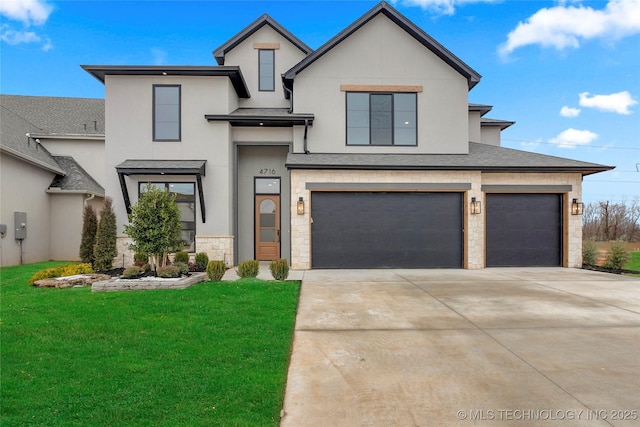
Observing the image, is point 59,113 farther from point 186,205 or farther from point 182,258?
point 182,258

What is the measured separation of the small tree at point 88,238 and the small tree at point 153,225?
291 centimetres

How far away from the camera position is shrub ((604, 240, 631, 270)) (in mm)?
11711

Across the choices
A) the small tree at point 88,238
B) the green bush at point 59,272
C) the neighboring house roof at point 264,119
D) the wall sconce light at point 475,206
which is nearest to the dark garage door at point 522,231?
the wall sconce light at point 475,206

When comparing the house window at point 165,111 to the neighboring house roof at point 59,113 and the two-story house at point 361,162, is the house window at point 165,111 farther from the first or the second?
the neighboring house roof at point 59,113

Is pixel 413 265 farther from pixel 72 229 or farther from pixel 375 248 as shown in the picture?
pixel 72 229

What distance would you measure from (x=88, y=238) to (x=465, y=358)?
1179cm

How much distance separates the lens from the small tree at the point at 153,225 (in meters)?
9.45

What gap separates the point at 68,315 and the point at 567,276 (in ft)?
41.3

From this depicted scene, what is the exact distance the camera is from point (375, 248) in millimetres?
12195

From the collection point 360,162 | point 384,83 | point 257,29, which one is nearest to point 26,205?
point 257,29

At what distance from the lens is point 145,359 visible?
166 inches

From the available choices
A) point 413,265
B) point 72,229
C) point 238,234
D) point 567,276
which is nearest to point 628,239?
point 567,276

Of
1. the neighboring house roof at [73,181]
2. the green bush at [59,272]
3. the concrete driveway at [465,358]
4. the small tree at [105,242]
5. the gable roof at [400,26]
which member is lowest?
the concrete driveway at [465,358]

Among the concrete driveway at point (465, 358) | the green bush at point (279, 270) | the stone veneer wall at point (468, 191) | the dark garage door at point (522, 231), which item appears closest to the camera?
the concrete driveway at point (465, 358)
